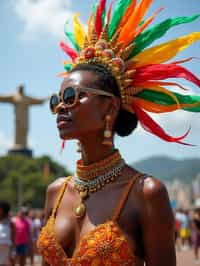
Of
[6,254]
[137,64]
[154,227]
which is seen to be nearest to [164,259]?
[154,227]

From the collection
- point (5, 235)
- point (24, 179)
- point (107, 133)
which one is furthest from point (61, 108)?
point (24, 179)

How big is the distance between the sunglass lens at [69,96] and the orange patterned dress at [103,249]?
55cm

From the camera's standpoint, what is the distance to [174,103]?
325 centimetres

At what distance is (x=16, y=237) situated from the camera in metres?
10.9

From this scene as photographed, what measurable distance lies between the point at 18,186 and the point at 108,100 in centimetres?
5985

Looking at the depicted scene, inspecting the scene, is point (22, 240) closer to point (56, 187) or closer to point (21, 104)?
point (56, 187)

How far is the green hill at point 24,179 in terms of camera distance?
60.4m

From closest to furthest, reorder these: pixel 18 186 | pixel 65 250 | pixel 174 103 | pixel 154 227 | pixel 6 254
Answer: pixel 154 227, pixel 65 250, pixel 174 103, pixel 6 254, pixel 18 186

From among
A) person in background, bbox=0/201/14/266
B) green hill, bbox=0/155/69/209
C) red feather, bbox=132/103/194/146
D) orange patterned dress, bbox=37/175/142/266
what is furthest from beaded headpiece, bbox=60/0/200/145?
green hill, bbox=0/155/69/209

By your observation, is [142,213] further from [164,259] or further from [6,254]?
[6,254]

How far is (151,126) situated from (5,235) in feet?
17.8

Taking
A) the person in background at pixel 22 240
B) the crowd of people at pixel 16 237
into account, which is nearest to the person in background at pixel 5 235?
the crowd of people at pixel 16 237

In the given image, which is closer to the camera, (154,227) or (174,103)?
(154,227)

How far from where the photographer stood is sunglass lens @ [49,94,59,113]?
3.18m
